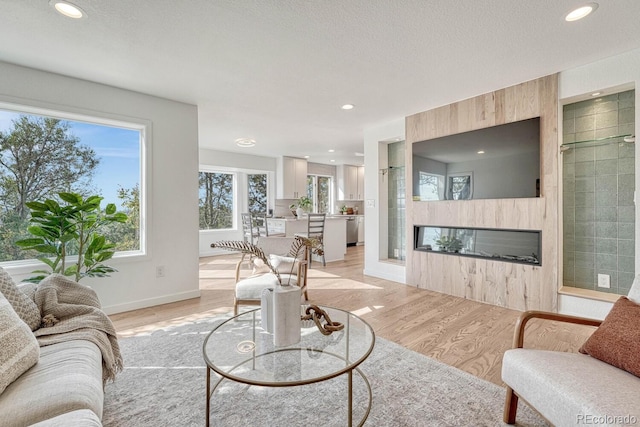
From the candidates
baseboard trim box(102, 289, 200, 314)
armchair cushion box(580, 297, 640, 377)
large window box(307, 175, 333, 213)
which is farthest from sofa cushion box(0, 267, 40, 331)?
large window box(307, 175, 333, 213)

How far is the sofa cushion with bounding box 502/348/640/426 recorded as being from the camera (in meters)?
1.02

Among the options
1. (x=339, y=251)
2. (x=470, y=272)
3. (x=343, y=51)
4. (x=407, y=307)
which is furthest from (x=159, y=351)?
(x=339, y=251)

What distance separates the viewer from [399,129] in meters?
4.35

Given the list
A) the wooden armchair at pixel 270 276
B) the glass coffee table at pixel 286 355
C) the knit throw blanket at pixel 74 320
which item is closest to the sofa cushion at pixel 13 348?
the knit throw blanket at pixel 74 320

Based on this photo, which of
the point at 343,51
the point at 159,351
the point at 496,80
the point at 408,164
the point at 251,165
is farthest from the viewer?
the point at 251,165

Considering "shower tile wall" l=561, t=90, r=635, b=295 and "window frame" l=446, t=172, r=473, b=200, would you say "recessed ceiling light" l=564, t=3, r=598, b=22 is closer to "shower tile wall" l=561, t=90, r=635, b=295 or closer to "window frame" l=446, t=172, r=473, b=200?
"shower tile wall" l=561, t=90, r=635, b=295

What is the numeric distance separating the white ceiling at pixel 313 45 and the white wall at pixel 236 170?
2.98 metres

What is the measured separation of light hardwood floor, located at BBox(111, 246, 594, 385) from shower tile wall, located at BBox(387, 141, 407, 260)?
2.22 feet

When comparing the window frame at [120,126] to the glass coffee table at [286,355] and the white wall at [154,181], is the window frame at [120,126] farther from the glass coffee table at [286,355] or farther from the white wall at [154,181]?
the glass coffee table at [286,355]

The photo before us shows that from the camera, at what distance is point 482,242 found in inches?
138

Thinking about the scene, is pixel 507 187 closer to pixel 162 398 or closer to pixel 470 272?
pixel 470 272

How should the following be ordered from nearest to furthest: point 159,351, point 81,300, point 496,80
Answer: point 81,300 → point 159,351 → point 496,80

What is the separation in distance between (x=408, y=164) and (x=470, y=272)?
163 cm

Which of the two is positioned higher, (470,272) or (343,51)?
(343,51)
